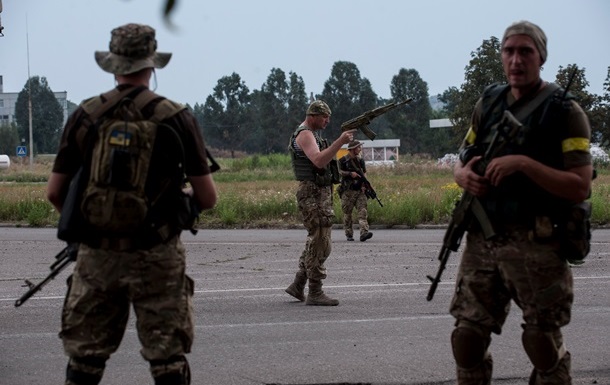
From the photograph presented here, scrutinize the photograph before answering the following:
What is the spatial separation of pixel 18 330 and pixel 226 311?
1851 mm

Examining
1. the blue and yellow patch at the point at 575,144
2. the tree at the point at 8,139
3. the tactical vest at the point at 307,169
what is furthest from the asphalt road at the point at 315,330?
the tree at the point at 8,139

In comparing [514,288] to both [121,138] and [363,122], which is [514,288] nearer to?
[121,138]

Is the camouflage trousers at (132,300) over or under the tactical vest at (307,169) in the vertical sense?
under

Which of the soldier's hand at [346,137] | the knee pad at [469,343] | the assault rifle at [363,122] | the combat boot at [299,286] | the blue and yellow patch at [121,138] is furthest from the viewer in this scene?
the assault rifle at [363,122]

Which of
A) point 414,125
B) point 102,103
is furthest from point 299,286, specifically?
point 414,125

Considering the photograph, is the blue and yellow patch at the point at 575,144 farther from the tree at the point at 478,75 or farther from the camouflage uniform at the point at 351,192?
the tree at the point at 478,75

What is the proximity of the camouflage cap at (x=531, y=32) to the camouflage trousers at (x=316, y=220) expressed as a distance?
508 cm

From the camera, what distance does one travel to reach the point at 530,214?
17.1 feet

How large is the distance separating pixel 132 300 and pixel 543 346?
1.82m

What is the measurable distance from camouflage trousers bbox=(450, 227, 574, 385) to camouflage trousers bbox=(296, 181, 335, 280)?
15.9ft

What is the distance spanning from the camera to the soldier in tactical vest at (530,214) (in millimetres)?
5160

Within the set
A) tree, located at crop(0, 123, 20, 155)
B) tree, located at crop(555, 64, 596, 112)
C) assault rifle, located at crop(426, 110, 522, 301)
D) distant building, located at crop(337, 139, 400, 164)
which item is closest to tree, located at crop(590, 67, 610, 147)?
tree, located at crop(555, 64, 596, 112)

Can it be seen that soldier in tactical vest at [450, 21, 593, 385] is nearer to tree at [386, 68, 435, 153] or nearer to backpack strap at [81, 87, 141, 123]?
backpack strap at [81, 87, 141, 123]

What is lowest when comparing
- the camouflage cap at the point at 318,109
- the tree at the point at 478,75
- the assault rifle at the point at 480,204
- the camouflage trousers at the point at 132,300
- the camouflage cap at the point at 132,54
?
the camouflage trousers at the point at 132,300
